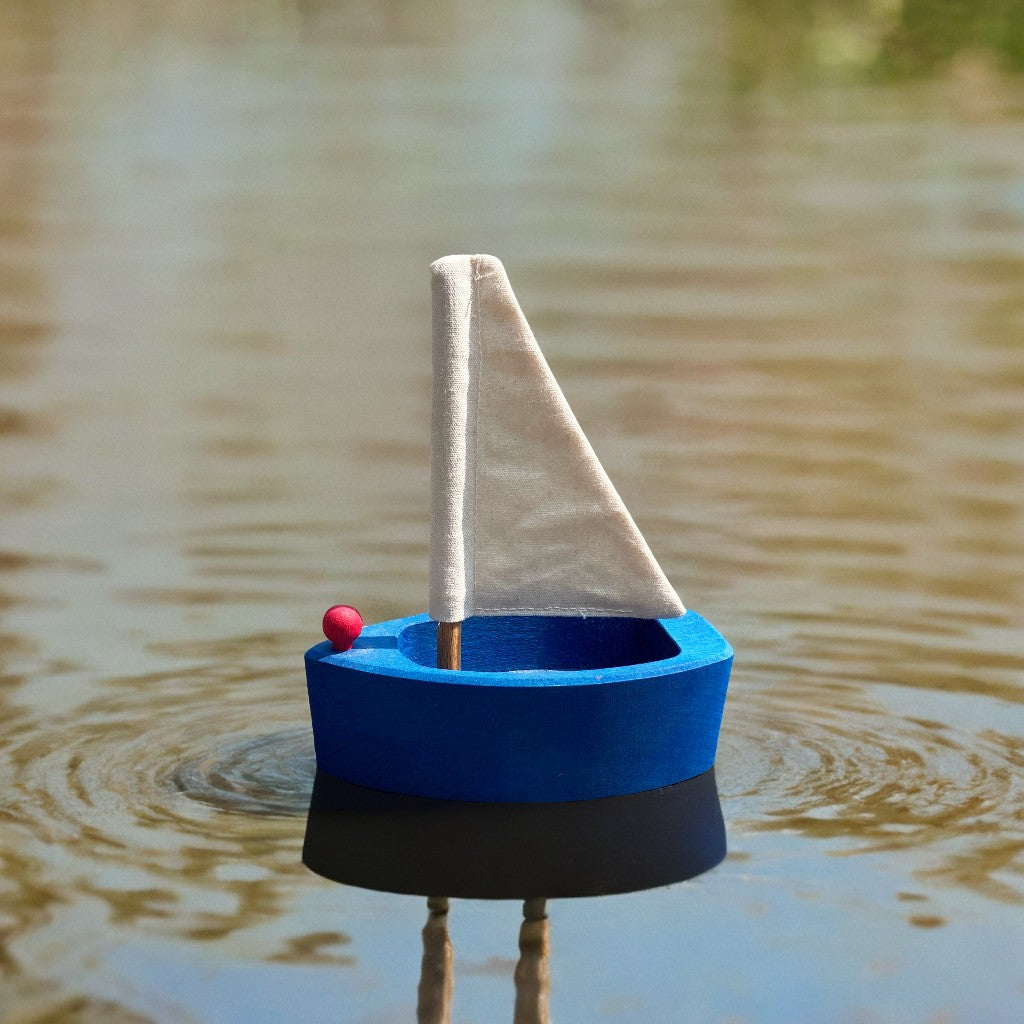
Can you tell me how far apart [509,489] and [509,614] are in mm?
439

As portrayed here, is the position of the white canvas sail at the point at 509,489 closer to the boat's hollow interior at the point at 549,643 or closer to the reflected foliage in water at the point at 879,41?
the boat's hollow interior at the point at 549,643

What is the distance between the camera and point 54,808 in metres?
6.35

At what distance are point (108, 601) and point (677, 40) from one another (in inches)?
946

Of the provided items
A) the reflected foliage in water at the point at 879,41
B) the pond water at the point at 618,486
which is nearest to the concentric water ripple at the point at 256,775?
the pond water at the point at 618,486

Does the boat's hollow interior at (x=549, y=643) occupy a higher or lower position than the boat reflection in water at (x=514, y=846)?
higher

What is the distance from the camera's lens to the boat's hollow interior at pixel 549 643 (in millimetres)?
7230

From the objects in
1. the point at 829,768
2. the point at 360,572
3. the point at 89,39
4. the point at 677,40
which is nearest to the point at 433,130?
the point at 677,40

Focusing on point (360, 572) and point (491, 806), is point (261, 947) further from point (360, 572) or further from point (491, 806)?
point (360, 572)

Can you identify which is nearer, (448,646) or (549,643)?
(448,646)

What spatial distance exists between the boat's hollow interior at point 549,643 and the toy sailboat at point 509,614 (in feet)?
0.83

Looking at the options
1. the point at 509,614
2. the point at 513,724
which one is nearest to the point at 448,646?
the point at 509,614

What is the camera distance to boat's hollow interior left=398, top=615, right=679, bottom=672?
723cm

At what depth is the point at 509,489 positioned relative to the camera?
21.9 ft

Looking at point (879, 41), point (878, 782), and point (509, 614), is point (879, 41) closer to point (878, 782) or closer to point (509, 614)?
point (509, 614)
